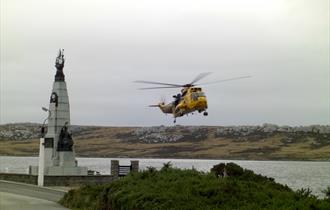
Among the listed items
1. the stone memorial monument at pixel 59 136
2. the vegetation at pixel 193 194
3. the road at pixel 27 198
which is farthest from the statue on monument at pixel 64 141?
the vegetation at pixel 193 194

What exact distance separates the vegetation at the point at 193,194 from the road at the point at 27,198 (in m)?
3.18

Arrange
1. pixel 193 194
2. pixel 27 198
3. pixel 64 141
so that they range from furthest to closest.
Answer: pixel 64 141
pixel 27 198
pixel 193 194

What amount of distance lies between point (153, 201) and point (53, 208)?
7.69 m

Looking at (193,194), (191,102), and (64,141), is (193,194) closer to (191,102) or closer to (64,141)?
(191,102)

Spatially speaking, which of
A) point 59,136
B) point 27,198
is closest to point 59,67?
point 59,136

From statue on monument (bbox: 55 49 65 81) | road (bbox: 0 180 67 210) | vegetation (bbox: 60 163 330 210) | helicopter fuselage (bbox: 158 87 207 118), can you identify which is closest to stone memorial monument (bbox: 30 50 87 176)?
statue on monument (bbox: 55 49 65 81)

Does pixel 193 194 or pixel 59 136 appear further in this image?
pixel 59 136

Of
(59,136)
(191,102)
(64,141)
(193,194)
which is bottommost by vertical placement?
(193,194)

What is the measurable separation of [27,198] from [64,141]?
15659 millimetres

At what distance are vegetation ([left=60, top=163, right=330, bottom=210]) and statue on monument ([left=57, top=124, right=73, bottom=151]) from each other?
2092 cm

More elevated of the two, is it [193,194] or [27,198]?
[193,194]

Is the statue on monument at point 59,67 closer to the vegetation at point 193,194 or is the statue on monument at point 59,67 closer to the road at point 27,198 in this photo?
the road at point 27,198

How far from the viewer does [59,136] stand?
43.2 m

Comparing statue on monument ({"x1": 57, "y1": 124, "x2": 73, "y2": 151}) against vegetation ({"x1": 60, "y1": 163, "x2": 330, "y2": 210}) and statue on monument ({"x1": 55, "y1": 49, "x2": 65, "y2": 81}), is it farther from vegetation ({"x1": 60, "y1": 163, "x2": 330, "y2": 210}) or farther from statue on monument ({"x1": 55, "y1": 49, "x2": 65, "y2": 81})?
vegetation ({"x1": 60, "y1": 163, "x2": 330, "y2": 210})
